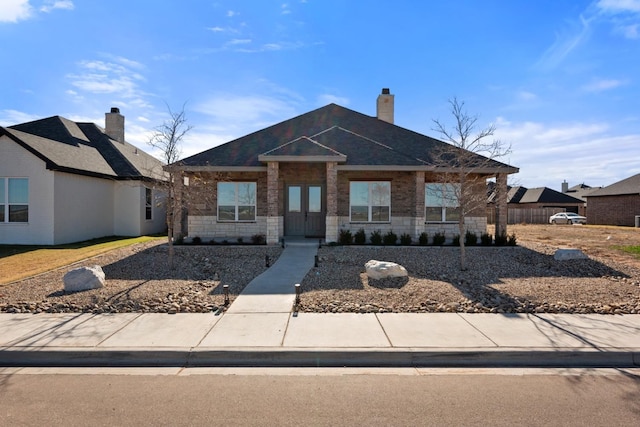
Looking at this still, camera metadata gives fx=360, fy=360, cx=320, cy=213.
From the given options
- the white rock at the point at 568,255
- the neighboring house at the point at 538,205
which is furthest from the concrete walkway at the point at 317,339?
the neighboring house at the point at 538,205

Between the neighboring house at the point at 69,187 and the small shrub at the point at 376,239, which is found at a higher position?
the neighboring house at the point at 69,187

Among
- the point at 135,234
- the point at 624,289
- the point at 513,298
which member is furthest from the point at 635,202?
the point at 135,234

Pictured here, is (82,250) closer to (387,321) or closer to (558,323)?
(387,321)

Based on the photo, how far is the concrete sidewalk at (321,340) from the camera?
16.3 ft

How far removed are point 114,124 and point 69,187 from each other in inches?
378

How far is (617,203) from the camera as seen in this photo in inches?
1430

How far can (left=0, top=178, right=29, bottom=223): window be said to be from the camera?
15391mm

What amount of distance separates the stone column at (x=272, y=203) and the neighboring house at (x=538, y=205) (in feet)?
111

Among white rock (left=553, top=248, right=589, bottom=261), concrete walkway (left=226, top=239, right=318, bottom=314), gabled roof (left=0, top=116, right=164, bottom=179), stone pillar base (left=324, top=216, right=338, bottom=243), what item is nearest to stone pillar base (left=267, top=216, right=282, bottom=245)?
concrete walkway (left=226, top=239, right=318, bottom=314)

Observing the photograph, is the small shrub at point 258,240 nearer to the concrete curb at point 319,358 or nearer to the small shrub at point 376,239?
the small shrub at point 376,239

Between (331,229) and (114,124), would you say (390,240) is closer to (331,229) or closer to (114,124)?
(331,229)

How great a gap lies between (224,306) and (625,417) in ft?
20.0

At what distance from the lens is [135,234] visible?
19.4m

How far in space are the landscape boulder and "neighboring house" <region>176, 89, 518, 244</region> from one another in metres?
6.57
